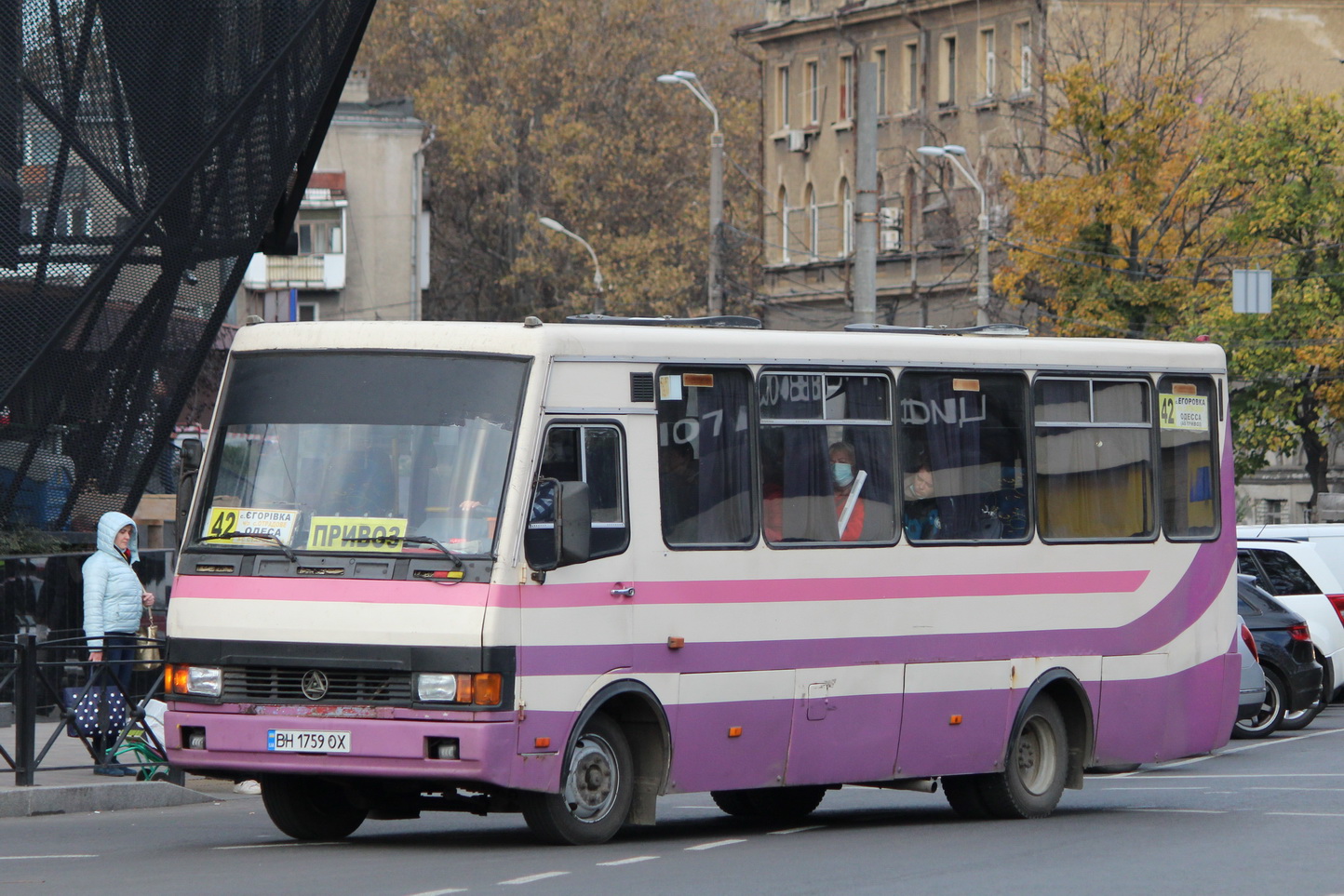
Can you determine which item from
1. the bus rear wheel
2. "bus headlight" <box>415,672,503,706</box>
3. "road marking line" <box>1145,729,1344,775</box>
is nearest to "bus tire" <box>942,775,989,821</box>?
the bus rear wheel

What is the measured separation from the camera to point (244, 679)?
38.8ft

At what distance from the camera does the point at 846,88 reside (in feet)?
226

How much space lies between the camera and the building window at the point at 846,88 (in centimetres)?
6869

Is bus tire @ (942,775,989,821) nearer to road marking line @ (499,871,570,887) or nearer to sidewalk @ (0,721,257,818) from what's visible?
road marking line @ (499,871,570,887)

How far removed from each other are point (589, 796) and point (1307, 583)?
46.6 ft

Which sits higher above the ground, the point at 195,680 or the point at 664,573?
the point at 664,573

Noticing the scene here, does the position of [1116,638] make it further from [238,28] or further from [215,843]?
[238,28]

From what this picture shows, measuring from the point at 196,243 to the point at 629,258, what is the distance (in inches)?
2089

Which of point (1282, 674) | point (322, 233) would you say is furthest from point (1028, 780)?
point (322, 233)

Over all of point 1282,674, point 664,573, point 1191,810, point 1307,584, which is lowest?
point 1191,810

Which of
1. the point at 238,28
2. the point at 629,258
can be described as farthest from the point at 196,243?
the point at 629,258

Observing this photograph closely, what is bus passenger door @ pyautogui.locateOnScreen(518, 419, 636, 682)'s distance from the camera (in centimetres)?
1171

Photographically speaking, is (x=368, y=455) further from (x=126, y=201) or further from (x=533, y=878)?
(x=126, y=201)

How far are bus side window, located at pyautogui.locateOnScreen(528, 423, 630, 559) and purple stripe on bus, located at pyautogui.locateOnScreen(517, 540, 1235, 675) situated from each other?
0.43 metres
